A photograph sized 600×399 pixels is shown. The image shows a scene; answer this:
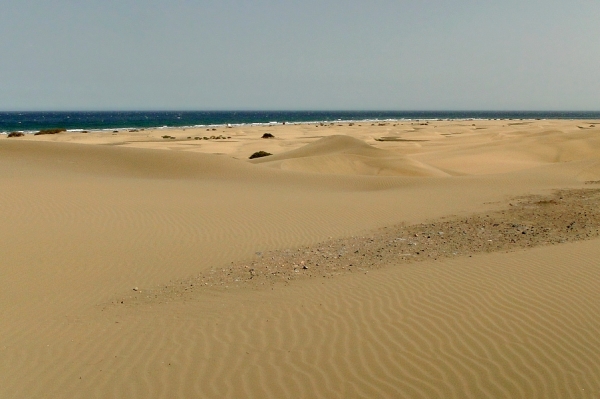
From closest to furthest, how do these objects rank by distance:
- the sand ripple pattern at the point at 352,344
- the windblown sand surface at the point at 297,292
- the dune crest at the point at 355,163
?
the sand ripple pattern at the point at 352,344, the windblown sand surface at the point at 297,292, the dune crest at the point at 355,163

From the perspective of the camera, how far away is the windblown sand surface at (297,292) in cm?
504

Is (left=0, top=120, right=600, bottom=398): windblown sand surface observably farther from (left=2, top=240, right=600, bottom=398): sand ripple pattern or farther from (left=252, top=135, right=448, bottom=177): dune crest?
(left=252, top=135, right=448, bottom=177): dune crest

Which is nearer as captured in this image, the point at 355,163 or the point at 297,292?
the point at 297,292

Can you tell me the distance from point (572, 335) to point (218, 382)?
3.76 metres

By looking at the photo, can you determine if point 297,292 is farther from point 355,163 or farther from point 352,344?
point 355,163

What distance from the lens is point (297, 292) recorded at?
7.48m

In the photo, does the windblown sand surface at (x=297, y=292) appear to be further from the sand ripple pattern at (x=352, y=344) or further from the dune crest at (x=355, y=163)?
the dune crest at (x=355, y=163)

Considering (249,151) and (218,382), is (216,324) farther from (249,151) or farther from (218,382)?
(249,151)

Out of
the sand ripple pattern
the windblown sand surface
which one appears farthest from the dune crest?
the sand ripple pattern

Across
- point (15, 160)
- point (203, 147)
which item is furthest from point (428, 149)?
point (15, 160)

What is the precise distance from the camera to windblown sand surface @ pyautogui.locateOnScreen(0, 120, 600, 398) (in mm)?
5035

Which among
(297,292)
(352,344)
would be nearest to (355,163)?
(297,292)

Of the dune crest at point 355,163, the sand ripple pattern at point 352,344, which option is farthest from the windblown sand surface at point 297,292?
the dune crest at point 355,163

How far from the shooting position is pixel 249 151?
37844mm
